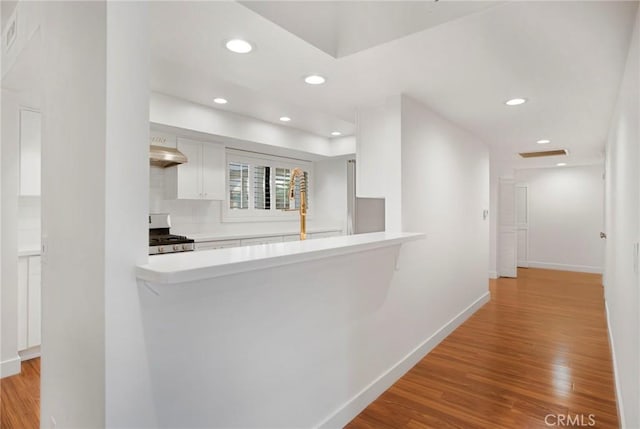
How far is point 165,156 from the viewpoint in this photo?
3.50m

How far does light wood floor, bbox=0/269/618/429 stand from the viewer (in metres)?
2.19

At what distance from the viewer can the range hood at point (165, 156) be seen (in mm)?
3438

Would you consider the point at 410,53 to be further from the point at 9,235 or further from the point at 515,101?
the point at 9,235

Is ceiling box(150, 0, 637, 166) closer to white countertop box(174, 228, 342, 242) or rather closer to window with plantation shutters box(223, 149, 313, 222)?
white countertop box(174, 228, 342, 242)

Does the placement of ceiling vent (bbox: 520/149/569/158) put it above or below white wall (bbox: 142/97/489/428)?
above

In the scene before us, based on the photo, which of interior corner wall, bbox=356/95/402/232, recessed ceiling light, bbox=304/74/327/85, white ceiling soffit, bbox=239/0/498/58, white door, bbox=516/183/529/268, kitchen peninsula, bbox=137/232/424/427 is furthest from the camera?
white door, bbox=516/183/529/268

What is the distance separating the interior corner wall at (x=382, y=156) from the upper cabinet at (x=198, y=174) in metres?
2.00

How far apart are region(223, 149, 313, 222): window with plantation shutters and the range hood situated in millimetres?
1011

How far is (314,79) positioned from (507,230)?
5809 mm

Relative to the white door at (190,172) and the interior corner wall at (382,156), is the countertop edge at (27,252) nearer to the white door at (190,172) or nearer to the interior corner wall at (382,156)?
the white door at (190,172)

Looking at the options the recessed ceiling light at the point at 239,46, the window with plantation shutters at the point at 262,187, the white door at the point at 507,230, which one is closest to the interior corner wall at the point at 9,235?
the recessed ceiling light at the point at 239,46

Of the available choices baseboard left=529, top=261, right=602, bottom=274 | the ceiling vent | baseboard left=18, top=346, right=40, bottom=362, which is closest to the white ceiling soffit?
baseboard left=18, top=346, right=40, bottom=362

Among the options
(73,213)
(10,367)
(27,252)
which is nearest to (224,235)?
(27,252)

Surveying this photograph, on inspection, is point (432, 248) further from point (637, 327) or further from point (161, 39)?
point (161, 39)
